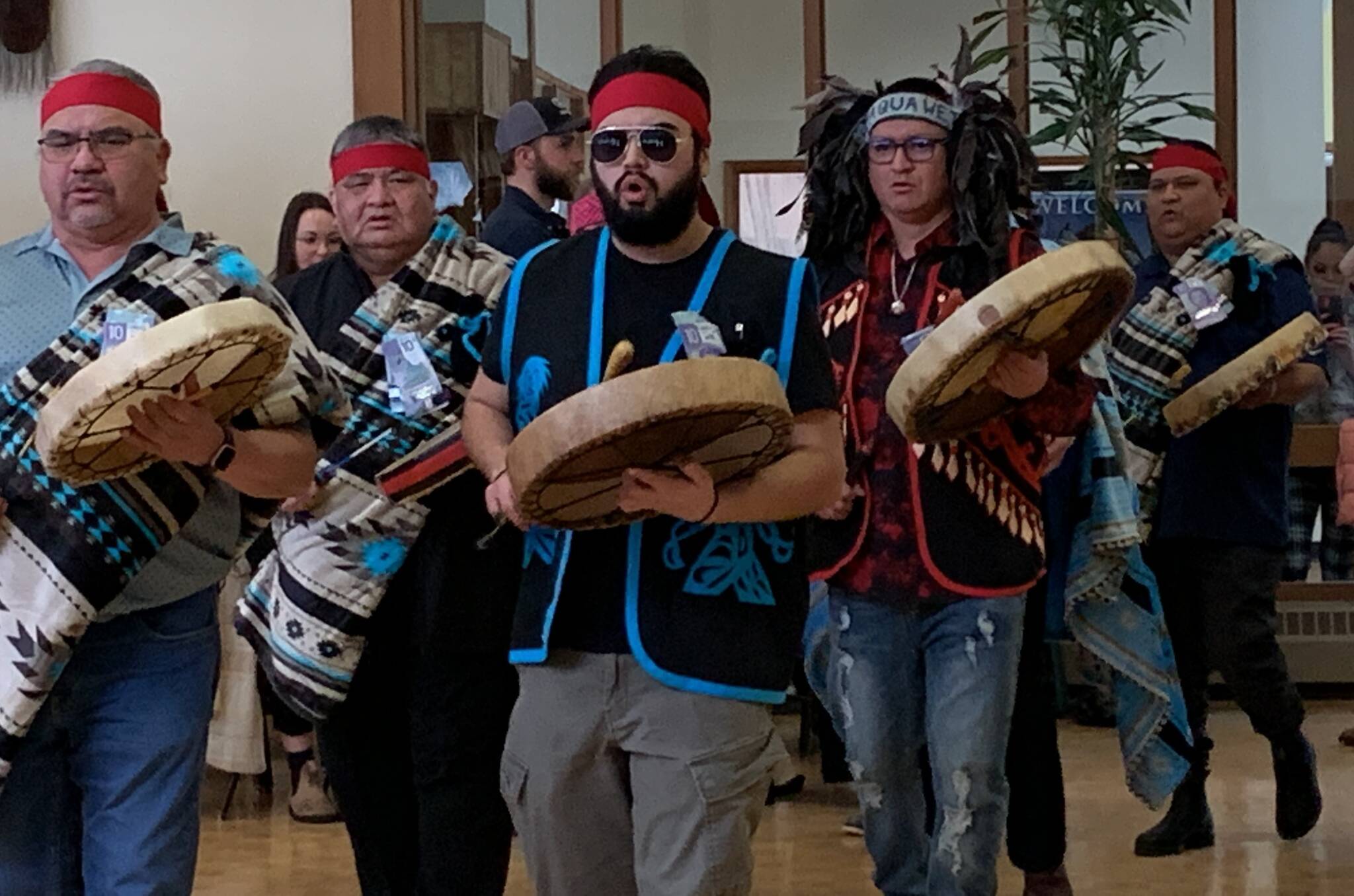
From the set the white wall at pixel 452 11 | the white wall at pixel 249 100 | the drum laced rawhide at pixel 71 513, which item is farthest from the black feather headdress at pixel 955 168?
the white wall at pixel 452 11

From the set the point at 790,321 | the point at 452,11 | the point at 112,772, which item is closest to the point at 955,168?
the point at 790,321

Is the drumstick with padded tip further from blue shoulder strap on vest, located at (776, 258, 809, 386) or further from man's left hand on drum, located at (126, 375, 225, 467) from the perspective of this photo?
man's left hand on drum, located at (126, 375, 225, 467)

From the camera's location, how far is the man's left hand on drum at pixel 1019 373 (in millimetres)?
2838

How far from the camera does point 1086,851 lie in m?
4.52

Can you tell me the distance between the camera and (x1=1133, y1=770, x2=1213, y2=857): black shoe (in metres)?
4.45

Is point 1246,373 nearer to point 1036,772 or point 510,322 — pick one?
point 1036,772

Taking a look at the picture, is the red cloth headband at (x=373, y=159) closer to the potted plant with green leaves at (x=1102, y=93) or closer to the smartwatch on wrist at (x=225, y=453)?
the smartwatch on wrist at (x=225, y=453)

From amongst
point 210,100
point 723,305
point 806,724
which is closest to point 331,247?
point 210,100

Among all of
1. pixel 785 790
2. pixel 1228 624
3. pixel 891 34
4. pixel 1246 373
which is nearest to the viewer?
pixel 1246 373

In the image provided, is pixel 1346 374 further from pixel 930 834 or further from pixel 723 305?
pixel 723 305

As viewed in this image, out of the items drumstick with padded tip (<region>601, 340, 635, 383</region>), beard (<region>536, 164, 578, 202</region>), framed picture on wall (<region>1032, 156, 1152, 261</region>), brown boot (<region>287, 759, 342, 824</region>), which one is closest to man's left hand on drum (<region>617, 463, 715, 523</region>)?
drumstick with padded tip (<region>601, 340, 635, 383</region>)

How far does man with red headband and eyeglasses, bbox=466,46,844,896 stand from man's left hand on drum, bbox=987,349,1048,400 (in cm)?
41

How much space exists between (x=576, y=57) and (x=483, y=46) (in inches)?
14.1

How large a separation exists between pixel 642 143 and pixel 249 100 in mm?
4120
